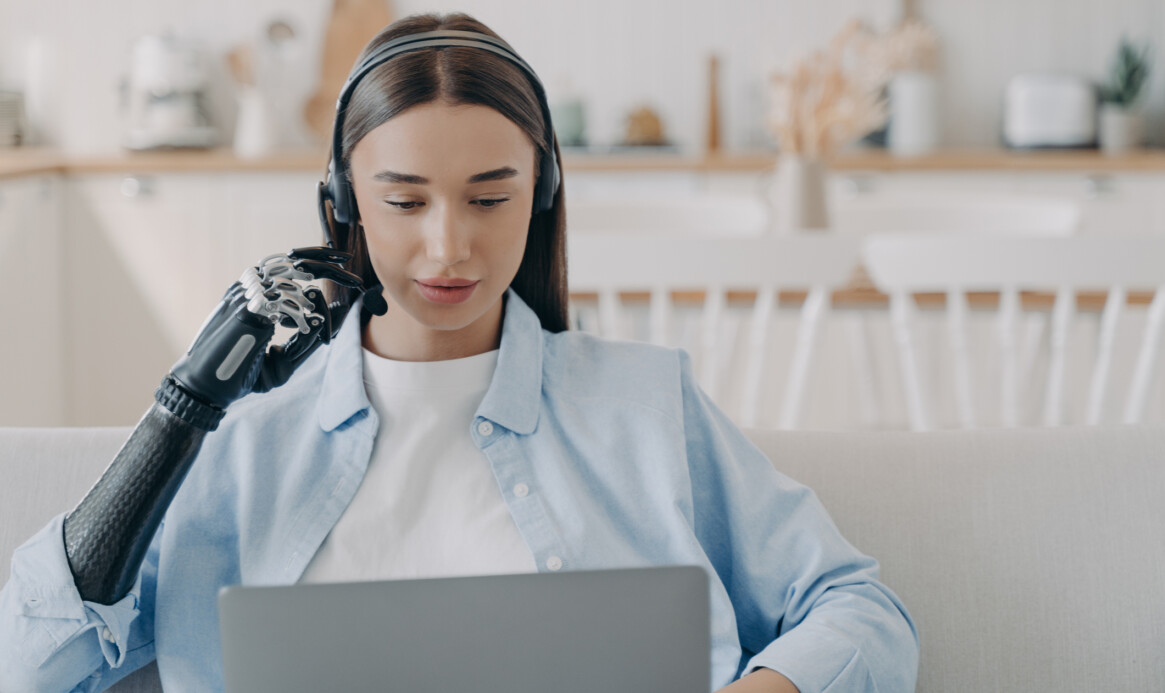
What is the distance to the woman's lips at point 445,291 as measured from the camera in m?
0.98

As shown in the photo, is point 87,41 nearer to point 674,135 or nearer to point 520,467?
point 674,135

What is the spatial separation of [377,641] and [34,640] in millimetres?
360

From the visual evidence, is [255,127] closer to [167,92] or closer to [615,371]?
[167,92]

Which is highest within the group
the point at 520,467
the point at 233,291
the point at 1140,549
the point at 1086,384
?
the point at 233,291

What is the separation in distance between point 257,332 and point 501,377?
235 mm

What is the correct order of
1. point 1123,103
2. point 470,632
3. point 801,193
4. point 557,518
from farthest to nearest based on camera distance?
point 1123,103
point 801,193
point 557,518
point 470,632

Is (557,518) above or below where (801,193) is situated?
below

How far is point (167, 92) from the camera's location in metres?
3.92

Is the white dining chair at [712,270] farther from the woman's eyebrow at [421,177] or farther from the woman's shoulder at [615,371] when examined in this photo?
the woman's eyebrow at [421,177]

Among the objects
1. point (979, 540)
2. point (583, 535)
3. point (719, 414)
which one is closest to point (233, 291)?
point (583, 535)

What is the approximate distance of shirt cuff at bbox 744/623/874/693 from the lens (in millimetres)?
909

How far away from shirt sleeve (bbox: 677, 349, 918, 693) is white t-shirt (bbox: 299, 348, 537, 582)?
18 centimetres

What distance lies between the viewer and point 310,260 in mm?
957

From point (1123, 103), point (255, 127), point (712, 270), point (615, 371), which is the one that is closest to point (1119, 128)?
point (1123, 103)
